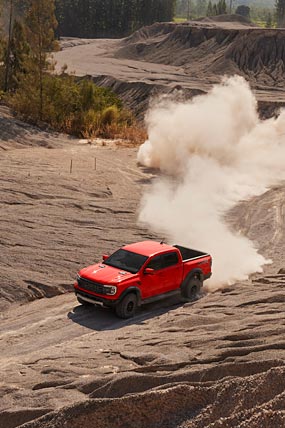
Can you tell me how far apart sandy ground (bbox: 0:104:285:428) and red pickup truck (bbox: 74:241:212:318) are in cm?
36

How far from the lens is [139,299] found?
14906 mm

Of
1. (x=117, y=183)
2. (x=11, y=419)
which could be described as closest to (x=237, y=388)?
(x=11, y=419)

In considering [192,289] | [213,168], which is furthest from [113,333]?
[213,168]

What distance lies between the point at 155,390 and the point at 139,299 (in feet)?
19.4

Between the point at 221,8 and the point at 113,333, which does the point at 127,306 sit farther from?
the point at 221,8

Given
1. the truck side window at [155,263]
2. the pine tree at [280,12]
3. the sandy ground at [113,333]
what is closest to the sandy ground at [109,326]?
the sandy ground at [113,333]

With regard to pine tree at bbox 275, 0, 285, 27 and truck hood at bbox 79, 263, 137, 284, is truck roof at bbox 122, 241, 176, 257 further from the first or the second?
pine tree at bbox 275, 0, 285, 27

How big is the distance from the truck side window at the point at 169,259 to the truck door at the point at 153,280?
0.15 meters

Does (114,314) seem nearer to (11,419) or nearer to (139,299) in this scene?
(139,299)

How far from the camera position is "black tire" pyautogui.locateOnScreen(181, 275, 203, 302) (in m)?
15.8

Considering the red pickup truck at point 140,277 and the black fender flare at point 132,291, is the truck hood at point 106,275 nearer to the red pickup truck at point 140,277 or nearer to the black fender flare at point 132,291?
the red pickup truck at point 140,277

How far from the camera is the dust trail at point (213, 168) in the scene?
20.1 metres

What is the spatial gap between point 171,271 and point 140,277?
2.99 feet

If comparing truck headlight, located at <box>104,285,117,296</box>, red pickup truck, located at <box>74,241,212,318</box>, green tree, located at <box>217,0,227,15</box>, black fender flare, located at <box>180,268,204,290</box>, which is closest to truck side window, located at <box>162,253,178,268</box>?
red pickup truck, located at <box>74,241,212,318</box>
